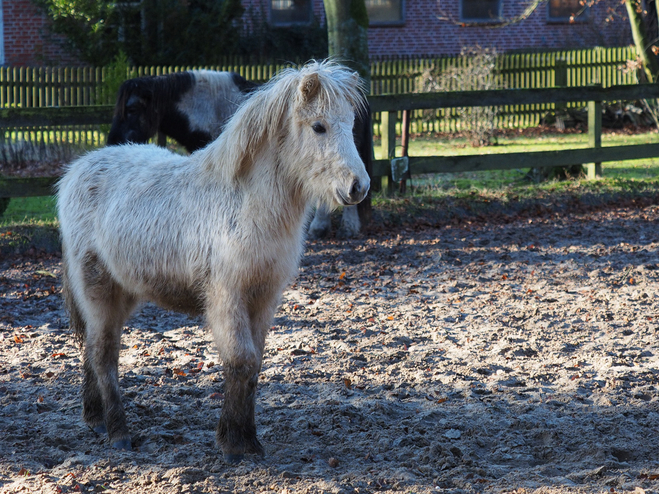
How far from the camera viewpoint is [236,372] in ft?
11.5

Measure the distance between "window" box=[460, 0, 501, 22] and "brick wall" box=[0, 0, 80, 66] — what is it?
37.8 feet

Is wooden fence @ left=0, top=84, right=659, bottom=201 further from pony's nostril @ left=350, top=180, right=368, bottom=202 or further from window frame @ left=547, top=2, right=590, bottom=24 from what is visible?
window frame @ left=547, top=2, right=590, bottom=24

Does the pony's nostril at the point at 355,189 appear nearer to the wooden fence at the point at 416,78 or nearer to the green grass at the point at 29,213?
the green grass at the point at 29,213

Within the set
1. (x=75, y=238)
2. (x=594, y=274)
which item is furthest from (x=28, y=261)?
(x=594, y=274)

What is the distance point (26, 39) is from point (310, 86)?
709 inches

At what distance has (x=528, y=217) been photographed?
30.5ft

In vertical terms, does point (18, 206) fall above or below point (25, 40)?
below

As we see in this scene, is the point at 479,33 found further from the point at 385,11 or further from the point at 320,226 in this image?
the point at 320,226

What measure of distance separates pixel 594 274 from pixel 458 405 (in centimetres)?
318

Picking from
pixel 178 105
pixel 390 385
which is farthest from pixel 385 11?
pixel 390 385

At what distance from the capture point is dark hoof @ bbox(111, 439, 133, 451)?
3.78 metres

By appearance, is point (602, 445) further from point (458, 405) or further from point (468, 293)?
point (468, 293)

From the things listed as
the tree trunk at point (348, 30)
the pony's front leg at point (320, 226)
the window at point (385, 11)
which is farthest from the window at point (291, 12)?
the pony's front leg at point (320, 226)

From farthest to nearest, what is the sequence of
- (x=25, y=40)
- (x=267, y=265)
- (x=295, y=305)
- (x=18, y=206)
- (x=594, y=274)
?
(x=25, y=40)
(x=18, y=206)
(x=594, y=274)
(x=295, y=305)
(x=267, y=265)
